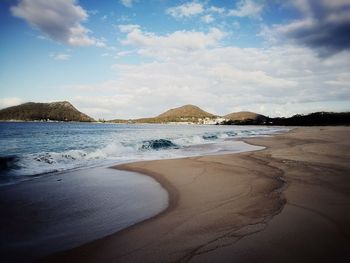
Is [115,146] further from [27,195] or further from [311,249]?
[311,249]

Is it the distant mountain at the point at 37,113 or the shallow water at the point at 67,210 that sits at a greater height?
the distant mountain at the point at 37,113

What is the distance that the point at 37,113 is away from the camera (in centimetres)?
16625

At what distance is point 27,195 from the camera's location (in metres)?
6.84

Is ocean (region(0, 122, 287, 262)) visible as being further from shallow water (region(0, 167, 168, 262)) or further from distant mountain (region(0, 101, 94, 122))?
distant mountain (region(0, 101, 94, 122))

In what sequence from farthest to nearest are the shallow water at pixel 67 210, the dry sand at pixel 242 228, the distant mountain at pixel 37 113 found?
the distant mountain at pixel 37 113 < the shallow water at pixel 67 210 < the dry sand at pixel 242 228

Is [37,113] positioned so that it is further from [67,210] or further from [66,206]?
[67,210]

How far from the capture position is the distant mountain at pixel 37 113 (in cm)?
15875

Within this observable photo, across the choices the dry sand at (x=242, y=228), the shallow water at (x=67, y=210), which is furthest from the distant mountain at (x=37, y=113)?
the dry sand at (x=242, y=228)

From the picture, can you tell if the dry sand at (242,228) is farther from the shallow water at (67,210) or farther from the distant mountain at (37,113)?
the distant mountain at (37,113)

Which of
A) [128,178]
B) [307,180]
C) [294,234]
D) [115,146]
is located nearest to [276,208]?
[294,234]

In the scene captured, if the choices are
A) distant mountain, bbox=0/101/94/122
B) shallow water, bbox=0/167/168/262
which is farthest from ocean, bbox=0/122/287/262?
distant mountain, bbox=0/101/94/122

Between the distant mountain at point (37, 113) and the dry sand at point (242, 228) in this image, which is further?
the distant mountain at point (37, 113)

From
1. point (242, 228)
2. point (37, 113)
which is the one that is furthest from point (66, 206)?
point (37, 113)

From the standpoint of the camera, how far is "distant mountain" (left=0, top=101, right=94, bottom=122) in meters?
159
